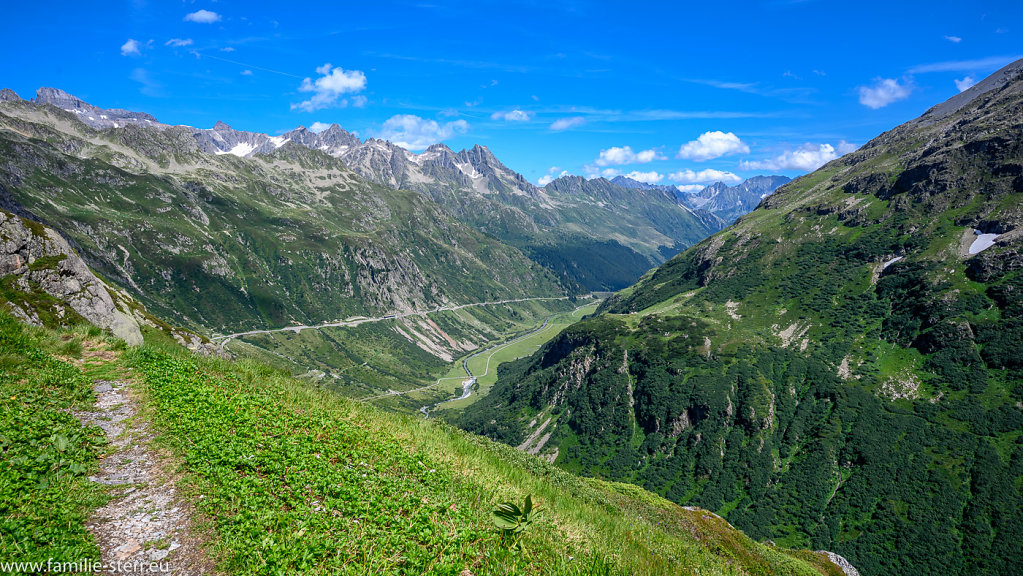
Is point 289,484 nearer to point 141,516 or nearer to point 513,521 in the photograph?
point 141,516

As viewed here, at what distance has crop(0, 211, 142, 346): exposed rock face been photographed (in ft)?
208

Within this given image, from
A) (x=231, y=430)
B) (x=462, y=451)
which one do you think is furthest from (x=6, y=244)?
(x=462, y=451)

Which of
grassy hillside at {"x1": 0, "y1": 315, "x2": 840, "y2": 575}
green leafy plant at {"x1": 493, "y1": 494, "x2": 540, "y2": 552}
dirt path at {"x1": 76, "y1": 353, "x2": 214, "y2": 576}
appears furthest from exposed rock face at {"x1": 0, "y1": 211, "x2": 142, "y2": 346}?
green leafy plant at {"x1": 493, "y1": 494, "x2": 540, "y2": 552}

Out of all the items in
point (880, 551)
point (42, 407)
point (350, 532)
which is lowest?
point (880, 551)

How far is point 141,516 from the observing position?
9.88 meters

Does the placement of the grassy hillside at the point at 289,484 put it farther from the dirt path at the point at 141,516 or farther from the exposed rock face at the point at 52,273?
the exposed rock face at the point at 52,273

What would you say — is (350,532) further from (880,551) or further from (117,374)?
(880,551)

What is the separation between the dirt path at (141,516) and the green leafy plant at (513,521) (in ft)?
20.8

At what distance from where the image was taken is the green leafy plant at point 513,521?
1066cm

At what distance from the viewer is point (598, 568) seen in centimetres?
1063

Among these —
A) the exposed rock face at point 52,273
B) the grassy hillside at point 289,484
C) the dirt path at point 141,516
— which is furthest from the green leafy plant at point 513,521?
the exposed rock face at point 52,273

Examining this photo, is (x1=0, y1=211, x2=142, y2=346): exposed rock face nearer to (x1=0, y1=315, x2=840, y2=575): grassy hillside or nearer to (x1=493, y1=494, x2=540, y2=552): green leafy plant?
(x1=0, y1=315, x2=840, y2=575): grassy hillside

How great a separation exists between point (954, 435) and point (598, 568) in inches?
10374

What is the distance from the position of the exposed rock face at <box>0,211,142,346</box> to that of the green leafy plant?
68.6m
